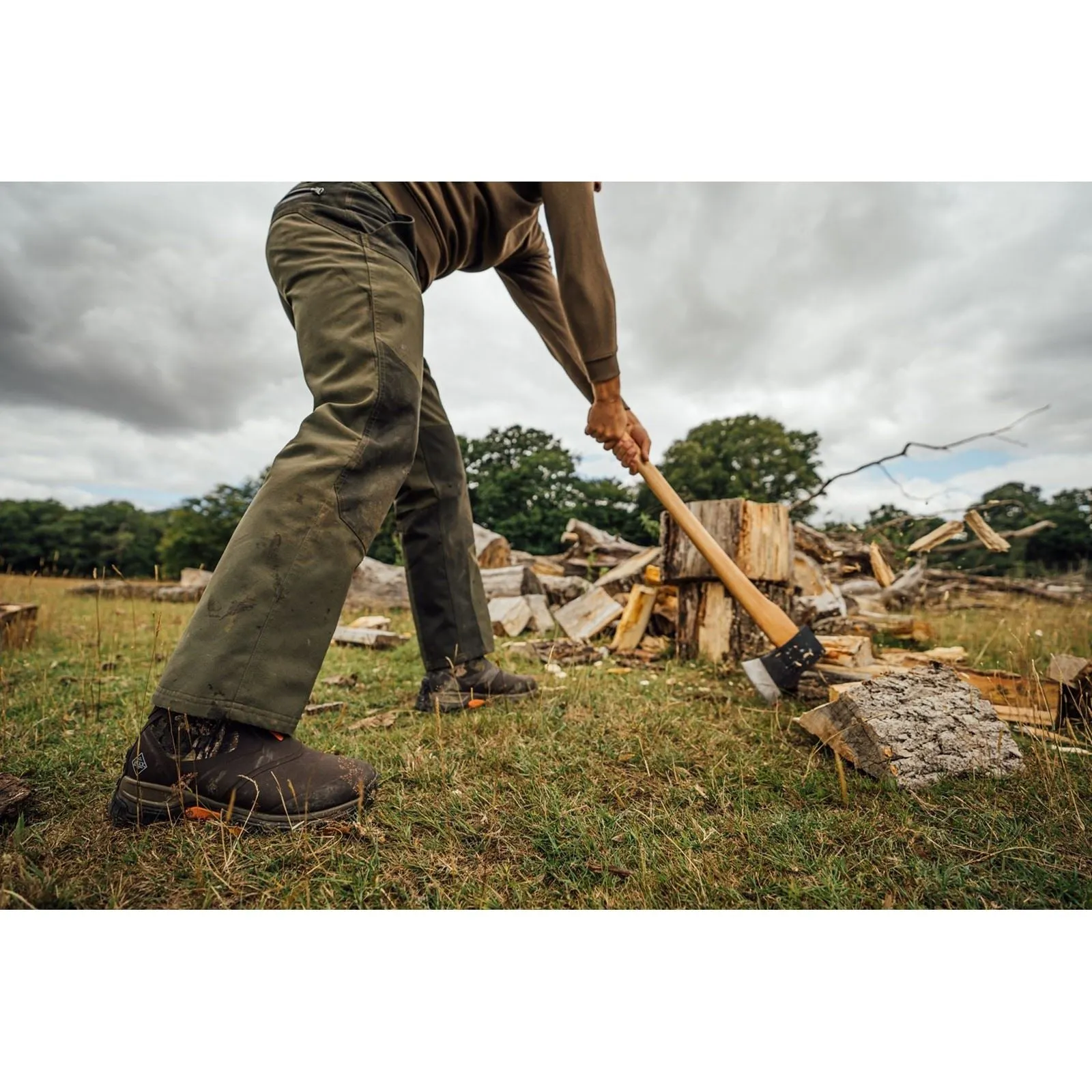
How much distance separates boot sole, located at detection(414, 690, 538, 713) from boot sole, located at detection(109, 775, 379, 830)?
36.3 inches

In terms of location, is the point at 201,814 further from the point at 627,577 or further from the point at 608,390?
the point at 627,577

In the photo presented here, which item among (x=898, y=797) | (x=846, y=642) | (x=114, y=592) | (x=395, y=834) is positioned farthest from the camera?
(x=114, y=592)

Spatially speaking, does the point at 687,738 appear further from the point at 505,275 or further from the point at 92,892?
the point at 505,275

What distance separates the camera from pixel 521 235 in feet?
7.45

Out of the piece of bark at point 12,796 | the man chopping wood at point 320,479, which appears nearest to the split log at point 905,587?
the man chopping wood at point 320,479

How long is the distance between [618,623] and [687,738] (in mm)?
2079

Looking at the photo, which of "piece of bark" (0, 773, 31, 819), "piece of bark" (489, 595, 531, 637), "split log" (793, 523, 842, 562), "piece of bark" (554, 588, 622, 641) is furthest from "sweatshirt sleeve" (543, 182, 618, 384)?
"split log" (793, 523, 842, 562)

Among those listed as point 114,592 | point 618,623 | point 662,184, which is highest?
point 662,184

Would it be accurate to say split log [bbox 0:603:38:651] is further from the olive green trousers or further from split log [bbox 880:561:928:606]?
split log [bbox 880:561:928:606]

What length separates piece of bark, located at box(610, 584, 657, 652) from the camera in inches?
154

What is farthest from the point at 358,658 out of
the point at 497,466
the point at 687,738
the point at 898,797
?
the point at 497,466

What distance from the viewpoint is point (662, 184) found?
13.7ft

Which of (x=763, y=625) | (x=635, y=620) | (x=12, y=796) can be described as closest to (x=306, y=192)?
(x=12, y=796)

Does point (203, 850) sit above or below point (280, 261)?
below
